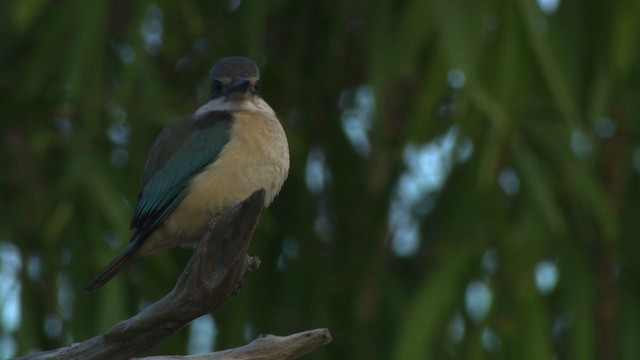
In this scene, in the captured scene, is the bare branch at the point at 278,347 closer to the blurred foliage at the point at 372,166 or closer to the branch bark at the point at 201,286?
the branch bark at the point at 201,286

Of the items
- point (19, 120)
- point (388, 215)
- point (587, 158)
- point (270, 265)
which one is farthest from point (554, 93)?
point (19, 120)

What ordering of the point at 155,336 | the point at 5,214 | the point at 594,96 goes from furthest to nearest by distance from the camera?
the point at 5,214
the point at 594,96
the point at 155,336

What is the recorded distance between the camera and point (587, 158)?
5.86 metres

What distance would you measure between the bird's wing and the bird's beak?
0.24 ft

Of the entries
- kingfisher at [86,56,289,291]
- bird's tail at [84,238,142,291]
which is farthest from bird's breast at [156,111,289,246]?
bird's tail at [84,238,142,291]

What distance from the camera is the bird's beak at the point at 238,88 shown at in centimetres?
467

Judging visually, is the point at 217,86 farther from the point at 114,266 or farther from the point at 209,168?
the point at 114,266

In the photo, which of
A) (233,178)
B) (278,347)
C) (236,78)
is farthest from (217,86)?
(278,347)

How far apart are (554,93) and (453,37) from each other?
0.44 m

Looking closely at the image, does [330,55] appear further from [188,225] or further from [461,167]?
[188,225]

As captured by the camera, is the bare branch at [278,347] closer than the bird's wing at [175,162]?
Yes

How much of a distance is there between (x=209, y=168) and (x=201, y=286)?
0.70m

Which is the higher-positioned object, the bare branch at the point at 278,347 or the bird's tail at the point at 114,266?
the bird's tail at the point at 114,266

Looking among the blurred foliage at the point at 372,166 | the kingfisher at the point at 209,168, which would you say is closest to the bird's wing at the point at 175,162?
the kingfisher at the point at 209,168
